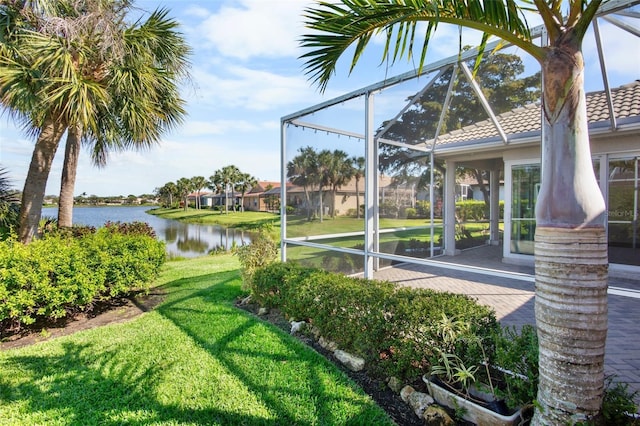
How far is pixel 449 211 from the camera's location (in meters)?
8.46

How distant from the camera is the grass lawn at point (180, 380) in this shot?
97.3 inches

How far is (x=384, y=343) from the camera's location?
288 centimetres

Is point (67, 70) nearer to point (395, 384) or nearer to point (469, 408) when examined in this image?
point (395, 384)

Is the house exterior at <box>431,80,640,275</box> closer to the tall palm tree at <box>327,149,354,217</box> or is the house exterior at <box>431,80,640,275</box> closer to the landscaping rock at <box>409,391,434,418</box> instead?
the tall palm tree at <box>327,149,354,217</box>

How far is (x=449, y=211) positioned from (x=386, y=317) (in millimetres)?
6263

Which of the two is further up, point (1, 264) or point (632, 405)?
point (1, 264)

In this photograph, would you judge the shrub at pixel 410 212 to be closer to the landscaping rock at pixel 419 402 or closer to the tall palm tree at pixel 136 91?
the landscaping rock at pixel 419 402

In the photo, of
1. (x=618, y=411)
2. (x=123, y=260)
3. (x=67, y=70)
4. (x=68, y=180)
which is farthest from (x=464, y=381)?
(x=68, y=180)

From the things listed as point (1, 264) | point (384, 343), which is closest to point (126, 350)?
point (1, 264)

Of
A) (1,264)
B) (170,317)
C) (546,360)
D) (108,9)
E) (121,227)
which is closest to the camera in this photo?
(546,360)

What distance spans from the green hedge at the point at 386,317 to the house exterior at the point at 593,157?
Answer: 13.8 ft

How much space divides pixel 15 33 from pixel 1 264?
4858 millimetres

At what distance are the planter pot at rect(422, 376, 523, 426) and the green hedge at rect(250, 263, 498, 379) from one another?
199 mm

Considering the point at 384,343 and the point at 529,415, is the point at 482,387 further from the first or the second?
the point at 384,343
